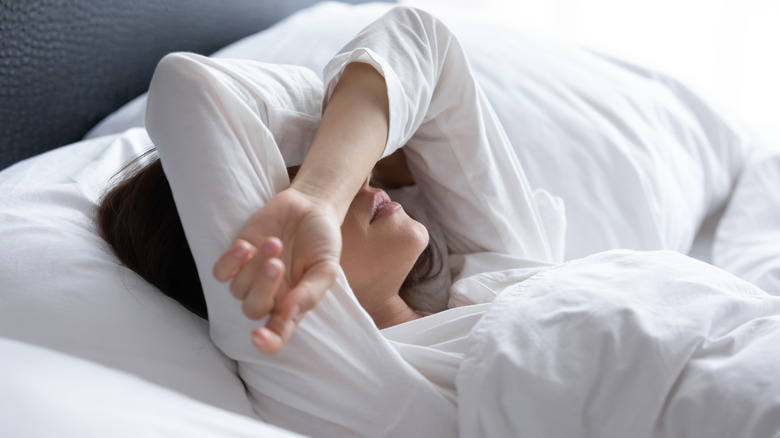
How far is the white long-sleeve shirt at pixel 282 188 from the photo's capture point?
2.06 ft

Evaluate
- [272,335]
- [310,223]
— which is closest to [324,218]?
[310,223]

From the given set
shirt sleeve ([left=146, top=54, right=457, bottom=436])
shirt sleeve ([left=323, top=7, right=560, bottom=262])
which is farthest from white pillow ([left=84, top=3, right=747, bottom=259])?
shirt sleeve ([left=146, top=54, right=457, bottom=436])

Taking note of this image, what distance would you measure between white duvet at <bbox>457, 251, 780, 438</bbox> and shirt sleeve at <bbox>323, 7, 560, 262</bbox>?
237 millimetres

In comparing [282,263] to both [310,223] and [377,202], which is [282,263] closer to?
[310,223]

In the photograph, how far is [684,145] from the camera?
1277 millimetres

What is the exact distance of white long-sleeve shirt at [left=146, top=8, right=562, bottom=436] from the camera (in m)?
0.63

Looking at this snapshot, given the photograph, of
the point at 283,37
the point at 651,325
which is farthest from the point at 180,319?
the point at 283,37

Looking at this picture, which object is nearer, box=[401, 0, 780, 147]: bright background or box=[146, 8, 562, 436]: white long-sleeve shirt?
box=[146, 8, 562, 436]: white long-sleeve shirt

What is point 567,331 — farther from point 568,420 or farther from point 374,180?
point 374,180

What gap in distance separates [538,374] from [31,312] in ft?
1.49

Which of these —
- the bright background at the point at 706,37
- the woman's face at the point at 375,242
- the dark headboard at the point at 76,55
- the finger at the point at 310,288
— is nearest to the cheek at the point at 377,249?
the woman's face at the point at 375,242

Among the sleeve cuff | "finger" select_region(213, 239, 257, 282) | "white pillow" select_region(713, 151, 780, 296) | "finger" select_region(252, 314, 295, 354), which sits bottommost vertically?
"white pillow" select_region(713, 151, 780, 296)

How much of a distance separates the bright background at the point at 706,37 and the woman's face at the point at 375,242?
1359 millimetres

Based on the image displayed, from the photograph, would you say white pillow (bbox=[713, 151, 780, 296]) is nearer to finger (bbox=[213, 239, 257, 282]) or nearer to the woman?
the woman
